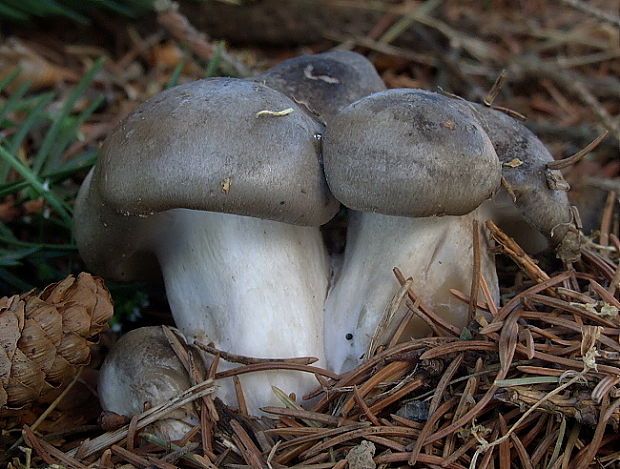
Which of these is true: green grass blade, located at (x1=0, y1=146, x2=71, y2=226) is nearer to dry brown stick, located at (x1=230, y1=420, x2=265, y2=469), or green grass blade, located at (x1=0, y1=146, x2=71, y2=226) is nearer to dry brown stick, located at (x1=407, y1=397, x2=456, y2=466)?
dry brown stick, located at (x1=230, y1=420, x2=265, y2=469)

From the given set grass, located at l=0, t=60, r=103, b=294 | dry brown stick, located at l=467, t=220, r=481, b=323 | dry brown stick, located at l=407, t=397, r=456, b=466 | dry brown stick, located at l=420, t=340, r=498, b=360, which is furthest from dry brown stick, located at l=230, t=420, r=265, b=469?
grass, located at l=0, t=60, r=103, b=294

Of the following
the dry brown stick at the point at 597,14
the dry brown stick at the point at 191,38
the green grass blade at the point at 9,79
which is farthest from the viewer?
the dry brown stick at the point at 191,38

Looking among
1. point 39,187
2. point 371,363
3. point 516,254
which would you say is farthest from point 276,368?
point 39,187

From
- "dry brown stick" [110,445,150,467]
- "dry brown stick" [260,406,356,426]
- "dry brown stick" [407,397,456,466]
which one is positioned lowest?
"dry brown stick" [110,445,150,467]

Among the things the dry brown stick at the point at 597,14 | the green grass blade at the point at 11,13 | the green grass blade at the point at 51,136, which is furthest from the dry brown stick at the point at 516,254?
the green grass blade at the point at 11,13

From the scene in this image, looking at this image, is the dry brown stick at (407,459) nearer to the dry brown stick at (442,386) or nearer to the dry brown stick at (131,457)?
the dry brown stick at (442,386)
